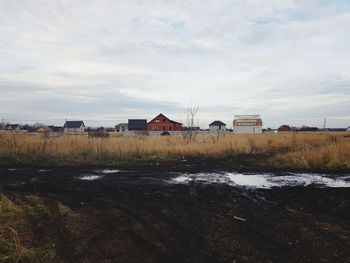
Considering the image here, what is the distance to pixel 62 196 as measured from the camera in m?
8.47

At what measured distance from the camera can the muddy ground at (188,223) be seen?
4707 mm

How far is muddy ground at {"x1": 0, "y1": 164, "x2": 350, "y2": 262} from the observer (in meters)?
4.71

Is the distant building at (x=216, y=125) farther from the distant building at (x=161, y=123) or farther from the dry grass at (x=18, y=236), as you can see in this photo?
the dry grass at (x=18, y=236)

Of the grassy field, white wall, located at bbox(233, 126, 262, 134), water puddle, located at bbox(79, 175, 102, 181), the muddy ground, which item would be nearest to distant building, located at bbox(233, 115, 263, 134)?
white wall, located at bbox(233, 126, 262, 134)

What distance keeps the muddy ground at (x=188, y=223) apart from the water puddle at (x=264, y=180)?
831 millimetres

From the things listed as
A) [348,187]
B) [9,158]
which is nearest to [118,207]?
[348,187]

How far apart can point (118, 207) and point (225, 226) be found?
2.35 m

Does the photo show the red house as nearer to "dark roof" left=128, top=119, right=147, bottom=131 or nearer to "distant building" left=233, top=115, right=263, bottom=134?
"dark roof" left=128, top=119, right=147, bottom=131

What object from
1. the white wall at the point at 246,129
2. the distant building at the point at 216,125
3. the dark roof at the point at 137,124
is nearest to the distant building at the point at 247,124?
the white wall at the point at 246,129

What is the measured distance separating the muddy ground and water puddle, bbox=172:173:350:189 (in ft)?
2.73

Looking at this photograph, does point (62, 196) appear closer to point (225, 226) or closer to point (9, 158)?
point (225, 226)

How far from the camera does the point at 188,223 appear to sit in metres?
6.13

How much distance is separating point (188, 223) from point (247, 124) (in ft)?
249

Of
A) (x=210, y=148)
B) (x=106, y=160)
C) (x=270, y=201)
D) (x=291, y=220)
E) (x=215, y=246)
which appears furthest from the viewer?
(x=210, y=148)
